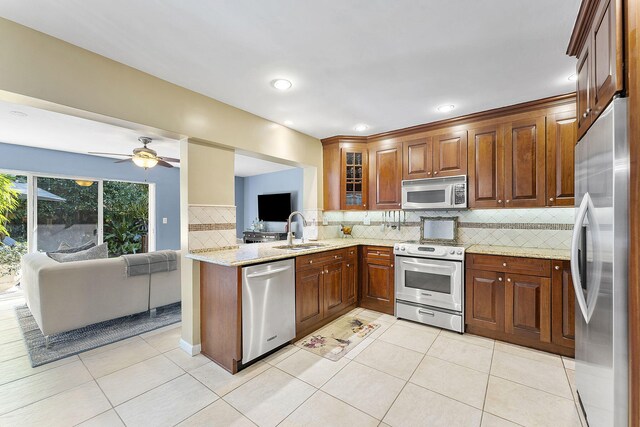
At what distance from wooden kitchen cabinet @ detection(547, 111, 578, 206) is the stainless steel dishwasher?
8.97 ft

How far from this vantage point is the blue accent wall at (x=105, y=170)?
14.6ft

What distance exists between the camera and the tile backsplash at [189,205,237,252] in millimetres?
2594

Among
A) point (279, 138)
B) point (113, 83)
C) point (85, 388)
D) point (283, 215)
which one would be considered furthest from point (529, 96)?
point (283, 215)

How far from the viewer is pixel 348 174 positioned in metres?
4.05

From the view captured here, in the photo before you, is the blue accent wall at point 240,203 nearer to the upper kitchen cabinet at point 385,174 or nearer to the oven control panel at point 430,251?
the upper kitchen cabinet at point 385,174

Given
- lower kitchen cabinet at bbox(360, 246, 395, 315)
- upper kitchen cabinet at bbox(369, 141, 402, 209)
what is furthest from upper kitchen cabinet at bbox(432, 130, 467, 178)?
lower kitchen cabinet at bbox(360, 246, 395, 315)

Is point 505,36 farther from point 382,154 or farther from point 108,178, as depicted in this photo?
point 108,178

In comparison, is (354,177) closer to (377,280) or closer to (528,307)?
(377,280)

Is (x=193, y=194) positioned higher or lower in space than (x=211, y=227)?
higher

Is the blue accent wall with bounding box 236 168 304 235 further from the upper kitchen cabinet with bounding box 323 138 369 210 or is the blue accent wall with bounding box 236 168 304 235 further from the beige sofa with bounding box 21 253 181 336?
the beige sofa with bounding box 21 253 181 336

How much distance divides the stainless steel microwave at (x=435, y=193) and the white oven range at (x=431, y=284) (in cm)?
54

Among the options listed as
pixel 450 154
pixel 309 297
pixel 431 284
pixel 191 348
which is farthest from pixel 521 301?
pixel 191 348

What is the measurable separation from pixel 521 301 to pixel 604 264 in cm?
166

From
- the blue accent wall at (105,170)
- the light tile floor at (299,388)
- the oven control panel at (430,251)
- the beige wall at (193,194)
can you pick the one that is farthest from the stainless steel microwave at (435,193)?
the blue accent wall at (105,170)
